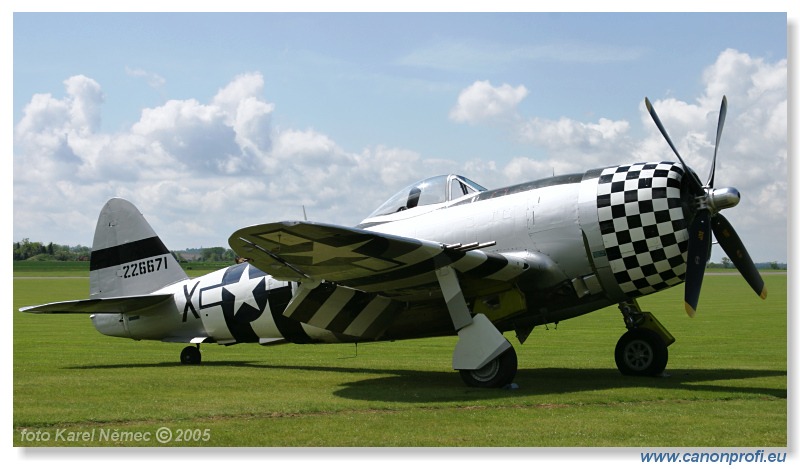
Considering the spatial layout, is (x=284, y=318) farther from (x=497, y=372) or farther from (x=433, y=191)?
(x=497, y=372)

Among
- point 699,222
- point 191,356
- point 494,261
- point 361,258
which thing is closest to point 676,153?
point 699,222

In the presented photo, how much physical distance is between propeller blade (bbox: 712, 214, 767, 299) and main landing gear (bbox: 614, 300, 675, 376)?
56.0 inches

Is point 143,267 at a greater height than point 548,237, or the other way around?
point 548,237

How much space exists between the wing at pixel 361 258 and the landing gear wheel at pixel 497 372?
1.13m

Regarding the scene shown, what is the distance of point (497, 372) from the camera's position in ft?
35.0

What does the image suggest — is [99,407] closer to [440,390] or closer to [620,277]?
[440,390]

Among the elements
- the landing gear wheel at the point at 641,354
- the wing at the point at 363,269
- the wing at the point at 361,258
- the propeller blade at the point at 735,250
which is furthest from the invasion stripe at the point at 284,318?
the propeller blade at the point at 735,250

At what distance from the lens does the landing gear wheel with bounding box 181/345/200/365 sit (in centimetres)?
1505

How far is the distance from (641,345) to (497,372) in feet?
9.93

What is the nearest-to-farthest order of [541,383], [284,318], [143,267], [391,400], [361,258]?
[391,400]
[361,258]
[541,383]
[284,318]
[143,267]

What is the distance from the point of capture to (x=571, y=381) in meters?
11.7

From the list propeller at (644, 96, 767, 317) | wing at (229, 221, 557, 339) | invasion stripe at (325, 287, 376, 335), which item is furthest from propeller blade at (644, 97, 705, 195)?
invasion stripe at (325, 287, 376, 335)

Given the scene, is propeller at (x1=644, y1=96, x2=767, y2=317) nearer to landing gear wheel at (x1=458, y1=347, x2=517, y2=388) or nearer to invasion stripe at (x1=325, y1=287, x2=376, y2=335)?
landing gear wheel at (x1=458, y1=347, x2=517, y2=388)

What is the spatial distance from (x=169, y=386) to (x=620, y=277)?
6.38m
